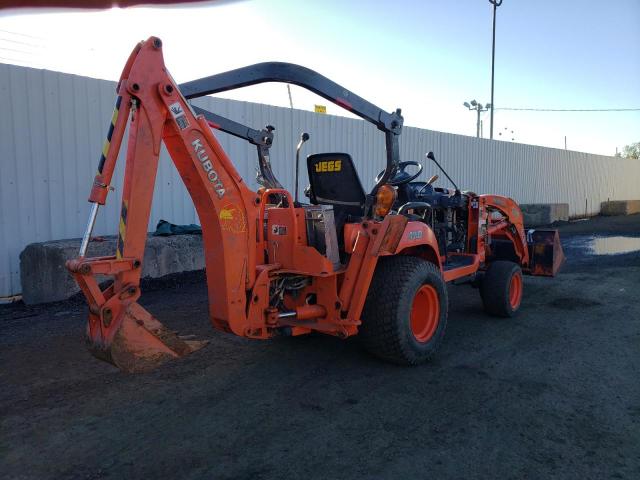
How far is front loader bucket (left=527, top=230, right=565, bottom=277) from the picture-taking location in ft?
21.9

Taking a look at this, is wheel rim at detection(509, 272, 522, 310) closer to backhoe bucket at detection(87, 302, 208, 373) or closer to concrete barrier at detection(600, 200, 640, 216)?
backhoe bucket at detection(87, 302, 208, 373)

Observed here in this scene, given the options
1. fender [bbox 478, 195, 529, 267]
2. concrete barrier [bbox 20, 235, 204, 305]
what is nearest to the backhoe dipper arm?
fender [bbox 478, 195, 529, 267]

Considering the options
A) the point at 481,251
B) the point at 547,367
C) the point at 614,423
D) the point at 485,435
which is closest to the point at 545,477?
the point at 485,435

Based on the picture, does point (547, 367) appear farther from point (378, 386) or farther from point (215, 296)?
point (215, 296)

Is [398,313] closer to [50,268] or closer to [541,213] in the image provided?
[50,268]

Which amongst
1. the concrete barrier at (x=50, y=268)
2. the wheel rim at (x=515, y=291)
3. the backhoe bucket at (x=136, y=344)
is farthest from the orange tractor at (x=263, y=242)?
the concrete barrier at (x=50, y=268)

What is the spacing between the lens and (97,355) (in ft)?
9.89

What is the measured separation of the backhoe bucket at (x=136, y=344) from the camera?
2.95 m

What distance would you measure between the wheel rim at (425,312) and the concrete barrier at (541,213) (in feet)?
45.5

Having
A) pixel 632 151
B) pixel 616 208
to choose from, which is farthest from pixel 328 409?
pixel 632 151

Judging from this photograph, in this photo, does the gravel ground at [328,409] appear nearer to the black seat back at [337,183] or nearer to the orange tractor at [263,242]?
the orange tractor at [263,242]

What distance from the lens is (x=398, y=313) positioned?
4.06 metres

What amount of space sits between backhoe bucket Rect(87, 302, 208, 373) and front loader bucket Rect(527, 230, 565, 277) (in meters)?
5.18

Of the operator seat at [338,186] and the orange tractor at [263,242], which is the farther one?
the operator seat at [338,186]
